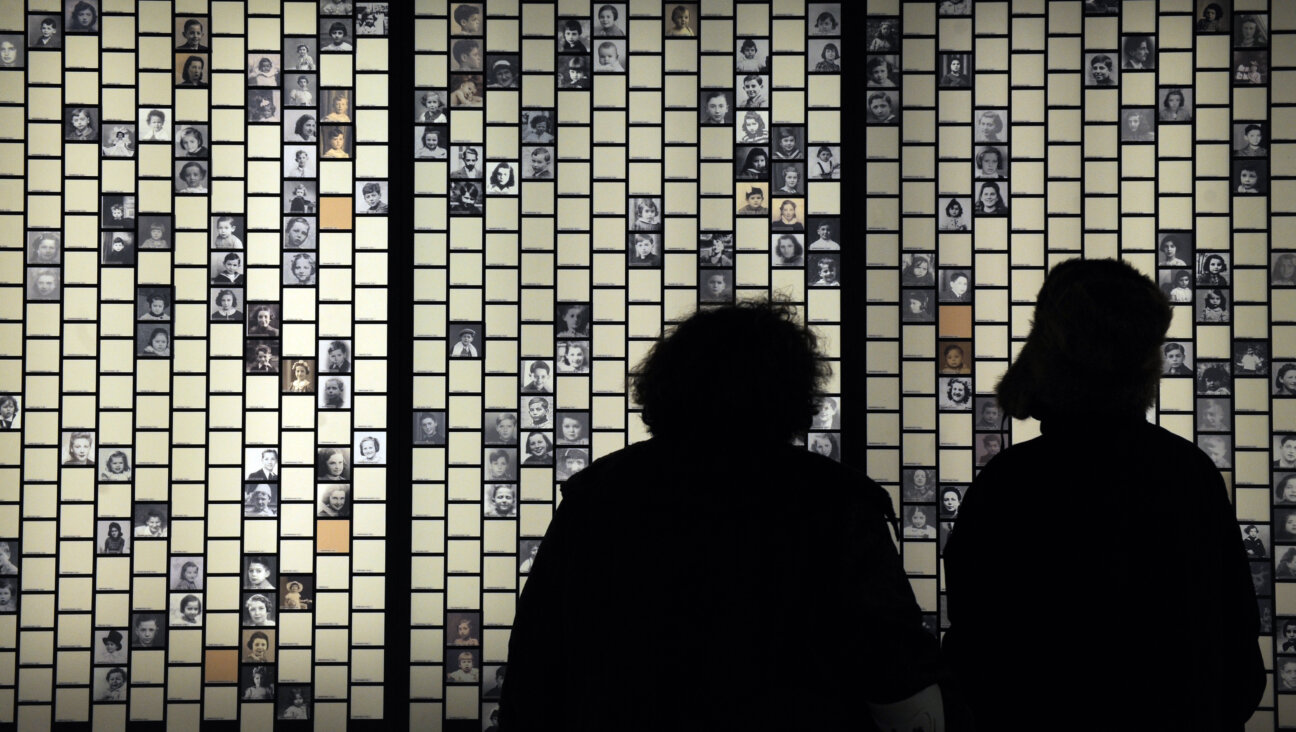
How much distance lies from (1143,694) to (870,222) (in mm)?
2471

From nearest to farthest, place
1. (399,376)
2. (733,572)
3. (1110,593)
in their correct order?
(733,572) → (1110,593) → (399,376)

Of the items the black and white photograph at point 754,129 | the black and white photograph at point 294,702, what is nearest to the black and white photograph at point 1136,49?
the black and white photograph at point 754,129

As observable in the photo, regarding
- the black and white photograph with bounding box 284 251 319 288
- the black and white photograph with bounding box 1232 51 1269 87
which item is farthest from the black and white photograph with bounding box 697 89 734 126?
the black and white photograph with bounding box 1232 51 1269 87

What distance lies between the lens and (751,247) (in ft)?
13.2

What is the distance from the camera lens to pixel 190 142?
3992 mm

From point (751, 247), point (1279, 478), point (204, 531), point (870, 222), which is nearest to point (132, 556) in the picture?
point (204, 531)

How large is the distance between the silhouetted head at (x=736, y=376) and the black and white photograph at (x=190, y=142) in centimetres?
298

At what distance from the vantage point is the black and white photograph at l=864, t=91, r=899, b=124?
400 centimetres

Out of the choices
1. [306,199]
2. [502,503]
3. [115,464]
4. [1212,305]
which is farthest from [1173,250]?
[115,464]

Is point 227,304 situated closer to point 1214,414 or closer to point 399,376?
point 399,376

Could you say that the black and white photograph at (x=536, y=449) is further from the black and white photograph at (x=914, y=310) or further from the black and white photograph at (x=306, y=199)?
the black and white photograph at (x=914, y=310)

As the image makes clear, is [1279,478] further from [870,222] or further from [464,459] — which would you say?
[464,459]

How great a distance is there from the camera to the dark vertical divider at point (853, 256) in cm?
397

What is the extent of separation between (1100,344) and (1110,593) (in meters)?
0.40
